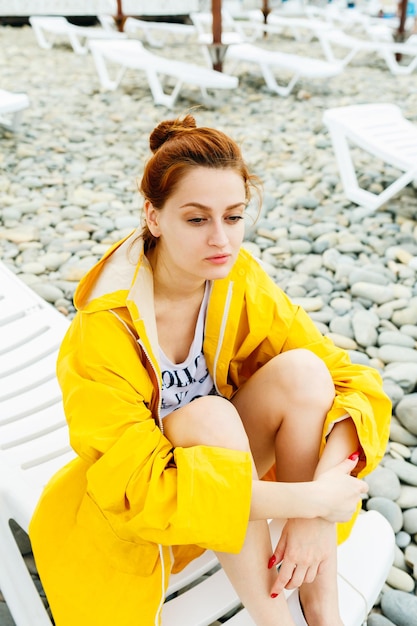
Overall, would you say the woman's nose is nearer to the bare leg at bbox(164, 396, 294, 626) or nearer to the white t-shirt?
the white t-shirt

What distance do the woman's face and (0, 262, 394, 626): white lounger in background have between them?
650 millimetres

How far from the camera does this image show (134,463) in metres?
1.19

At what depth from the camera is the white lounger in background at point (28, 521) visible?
140cm

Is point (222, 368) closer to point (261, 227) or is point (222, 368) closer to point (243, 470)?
point (243, 470)

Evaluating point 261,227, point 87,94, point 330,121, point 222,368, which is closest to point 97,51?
point 87,94

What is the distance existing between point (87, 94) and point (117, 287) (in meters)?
6.22

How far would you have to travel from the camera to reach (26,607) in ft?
4.76

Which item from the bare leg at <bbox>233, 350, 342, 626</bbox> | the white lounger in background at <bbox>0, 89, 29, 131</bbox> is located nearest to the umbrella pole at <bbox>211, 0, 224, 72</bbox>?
the white lounger in background at <bbox>0, 89, 29, 131</bbox>

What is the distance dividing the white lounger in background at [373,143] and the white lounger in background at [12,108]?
2.45 meters

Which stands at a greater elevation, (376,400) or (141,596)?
(376,400)

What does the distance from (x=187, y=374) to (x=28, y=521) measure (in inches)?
20.2

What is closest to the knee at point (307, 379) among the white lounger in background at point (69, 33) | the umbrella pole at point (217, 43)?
the umbrella pole at point (217, 43)

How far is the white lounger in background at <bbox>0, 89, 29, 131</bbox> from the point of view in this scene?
5055 millimetres

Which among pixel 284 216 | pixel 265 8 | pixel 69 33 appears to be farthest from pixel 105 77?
pixel 265 8
